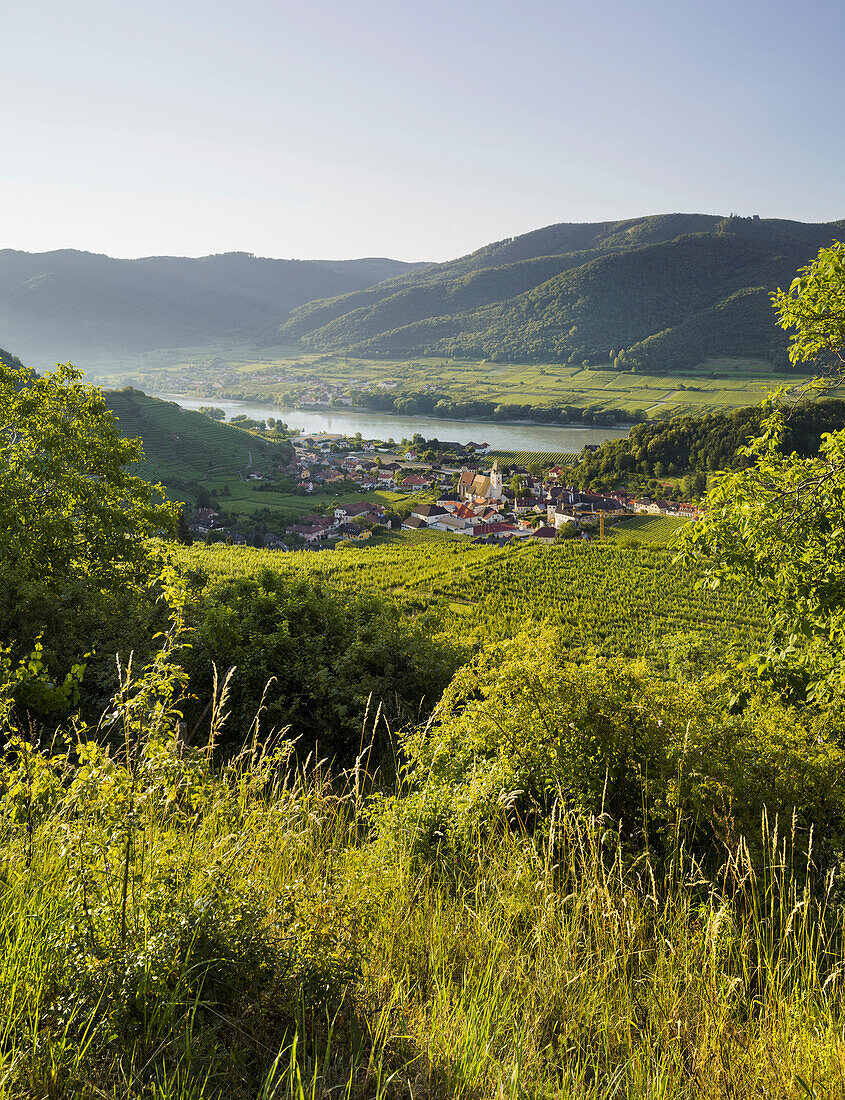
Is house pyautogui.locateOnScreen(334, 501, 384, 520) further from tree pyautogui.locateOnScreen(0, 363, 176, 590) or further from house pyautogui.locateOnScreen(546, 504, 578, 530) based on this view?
tree pyautogui.locateOnScreen(0, 363, 176, 590)

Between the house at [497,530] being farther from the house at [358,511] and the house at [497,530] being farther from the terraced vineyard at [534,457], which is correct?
the terraced vineyard at [534,457]

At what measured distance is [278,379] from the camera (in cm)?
18638

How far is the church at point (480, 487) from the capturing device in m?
66.9

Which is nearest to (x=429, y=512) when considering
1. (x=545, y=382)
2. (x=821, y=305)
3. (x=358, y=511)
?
(x=358, y=511)

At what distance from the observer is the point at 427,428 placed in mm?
118438

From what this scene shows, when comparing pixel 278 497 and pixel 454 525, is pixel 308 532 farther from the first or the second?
pixel 278 497

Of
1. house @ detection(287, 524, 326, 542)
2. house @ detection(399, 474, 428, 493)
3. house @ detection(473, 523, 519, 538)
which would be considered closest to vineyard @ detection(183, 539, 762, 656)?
house @ detection(287, 524, 326, 542)

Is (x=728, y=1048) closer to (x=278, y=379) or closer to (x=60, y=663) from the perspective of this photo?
(x=60, y=663)

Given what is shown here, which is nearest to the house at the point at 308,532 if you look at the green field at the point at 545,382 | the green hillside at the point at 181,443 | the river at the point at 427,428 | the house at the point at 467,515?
the house at the point at 467,515

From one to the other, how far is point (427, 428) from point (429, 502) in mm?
55181

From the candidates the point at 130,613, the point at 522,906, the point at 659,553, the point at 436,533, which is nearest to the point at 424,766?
the point at 522,906

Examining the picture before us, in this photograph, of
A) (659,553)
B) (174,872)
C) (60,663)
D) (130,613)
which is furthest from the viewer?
(659,553)

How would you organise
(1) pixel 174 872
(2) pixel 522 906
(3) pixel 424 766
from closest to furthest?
(1) pixel 174 872, (2) pixel 522 906, (3) pixel 424 766

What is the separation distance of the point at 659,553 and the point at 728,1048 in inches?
1341
